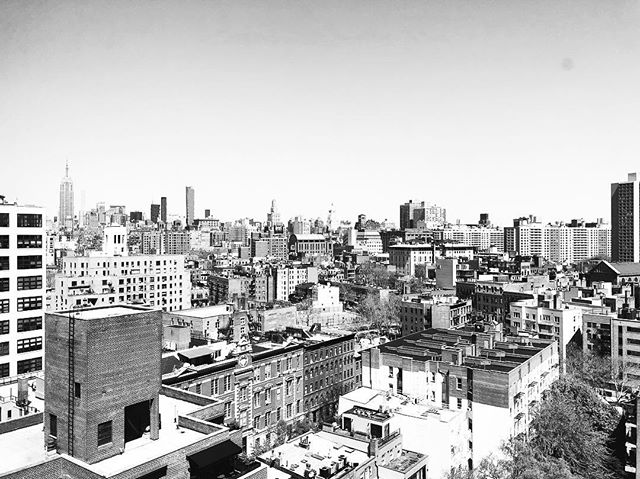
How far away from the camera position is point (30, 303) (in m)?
48.5

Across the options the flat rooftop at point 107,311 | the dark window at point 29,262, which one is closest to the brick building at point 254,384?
the dark window at point 29,262

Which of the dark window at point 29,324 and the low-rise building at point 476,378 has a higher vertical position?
the dark window at point 29,324

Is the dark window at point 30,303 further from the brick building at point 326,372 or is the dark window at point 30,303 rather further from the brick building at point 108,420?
the brick building at point 108,420

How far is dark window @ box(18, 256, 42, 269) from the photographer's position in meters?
48.1

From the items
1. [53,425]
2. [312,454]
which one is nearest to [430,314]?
[312,454]

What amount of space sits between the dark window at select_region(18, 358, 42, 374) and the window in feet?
111

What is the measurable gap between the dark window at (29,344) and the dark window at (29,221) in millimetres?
10219

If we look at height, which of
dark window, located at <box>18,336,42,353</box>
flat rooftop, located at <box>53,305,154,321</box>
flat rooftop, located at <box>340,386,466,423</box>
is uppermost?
flat rooftop, located at <box>53,305,154,321</box>

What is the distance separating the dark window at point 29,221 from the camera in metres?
48.2

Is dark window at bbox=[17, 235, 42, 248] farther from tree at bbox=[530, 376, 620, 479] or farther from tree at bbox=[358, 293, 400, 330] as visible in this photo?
tree at bbox=[358, 293, 400, 330]

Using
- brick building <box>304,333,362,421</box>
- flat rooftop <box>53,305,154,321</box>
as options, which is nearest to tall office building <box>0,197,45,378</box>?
brick building <box>304,333,362,421</box>

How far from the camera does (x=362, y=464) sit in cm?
3600

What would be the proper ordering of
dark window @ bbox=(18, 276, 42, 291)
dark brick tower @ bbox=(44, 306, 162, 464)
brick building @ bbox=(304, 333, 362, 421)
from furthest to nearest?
brick building @ bbox=(304, 333, 362, 421) < dark window @ bbox=(18, 276, 42, 291) < dark brick tower @ bbox=(44, 306, 162, 464)

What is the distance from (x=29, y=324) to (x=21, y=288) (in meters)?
3.32
